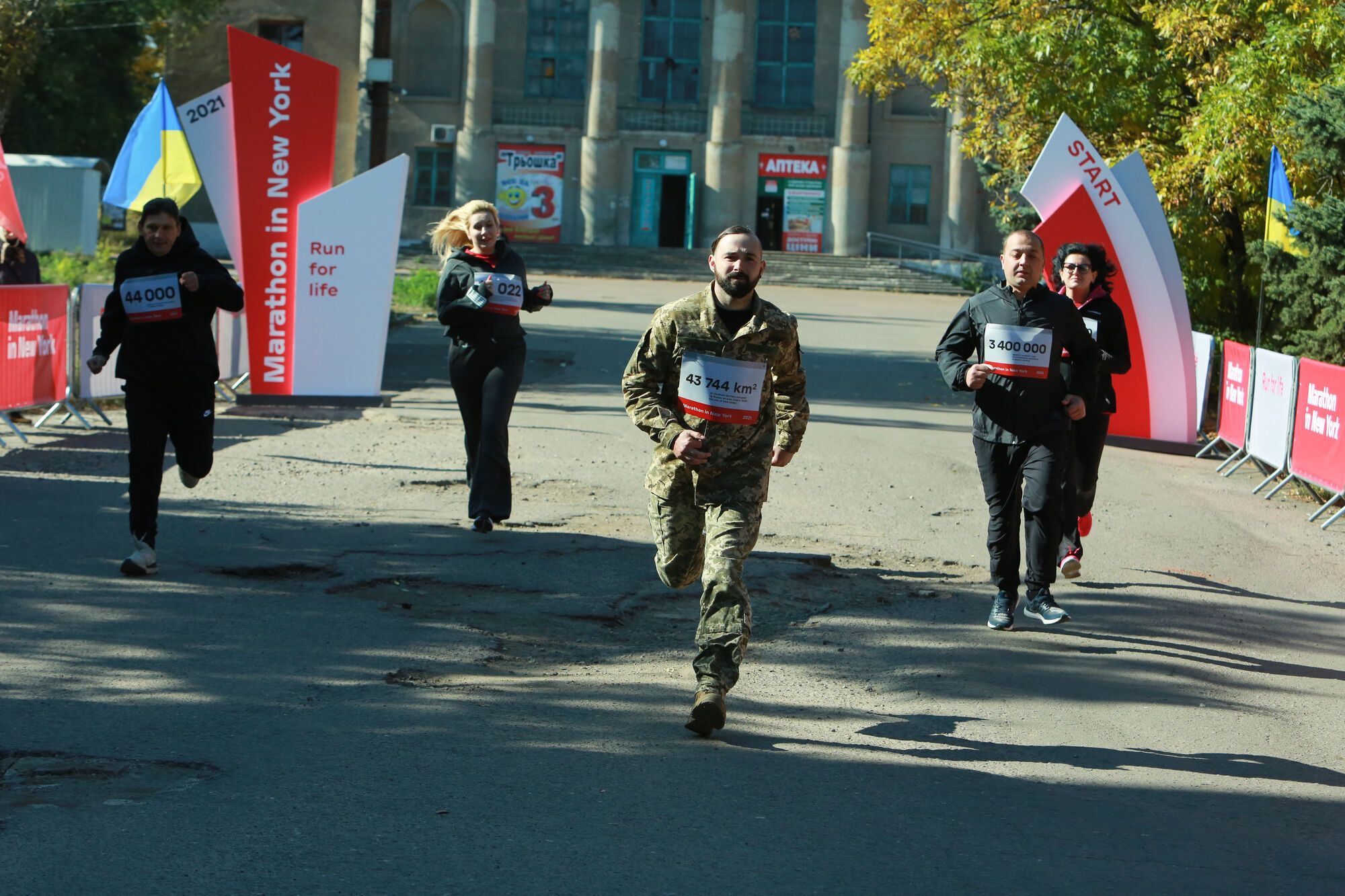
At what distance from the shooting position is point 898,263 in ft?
184

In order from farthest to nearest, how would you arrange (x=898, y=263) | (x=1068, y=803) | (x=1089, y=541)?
(x=898, y=263), (x=1089, y=541), (x=1068, y=803)

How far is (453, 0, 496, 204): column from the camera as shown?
192 feet

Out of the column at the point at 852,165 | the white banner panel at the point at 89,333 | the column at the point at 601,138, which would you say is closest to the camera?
the white banner panel at the point at 89,333

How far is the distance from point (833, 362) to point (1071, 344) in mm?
16279

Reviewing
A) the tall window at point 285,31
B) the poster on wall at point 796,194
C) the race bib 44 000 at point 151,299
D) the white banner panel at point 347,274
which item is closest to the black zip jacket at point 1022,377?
the race bib 44 000 at point 151,299

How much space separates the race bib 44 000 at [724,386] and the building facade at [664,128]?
52901 millimetres

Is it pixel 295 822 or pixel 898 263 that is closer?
pixel 295 822

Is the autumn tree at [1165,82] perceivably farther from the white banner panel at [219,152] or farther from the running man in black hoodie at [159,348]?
the running man in black hoodie at [159,348]

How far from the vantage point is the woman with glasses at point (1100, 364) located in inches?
330

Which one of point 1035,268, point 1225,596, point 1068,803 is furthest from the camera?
point 1225,596

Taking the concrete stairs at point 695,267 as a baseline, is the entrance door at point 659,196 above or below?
above

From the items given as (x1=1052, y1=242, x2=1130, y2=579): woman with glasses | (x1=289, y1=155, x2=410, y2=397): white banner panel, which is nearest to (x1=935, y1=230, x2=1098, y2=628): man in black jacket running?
(x1=1052, y1=242, x2=1130, y2=579): woman with glasses

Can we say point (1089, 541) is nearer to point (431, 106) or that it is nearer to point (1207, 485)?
point (1207, 485)

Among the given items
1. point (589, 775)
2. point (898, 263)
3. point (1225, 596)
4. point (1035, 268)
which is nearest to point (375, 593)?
point (589, 775)
